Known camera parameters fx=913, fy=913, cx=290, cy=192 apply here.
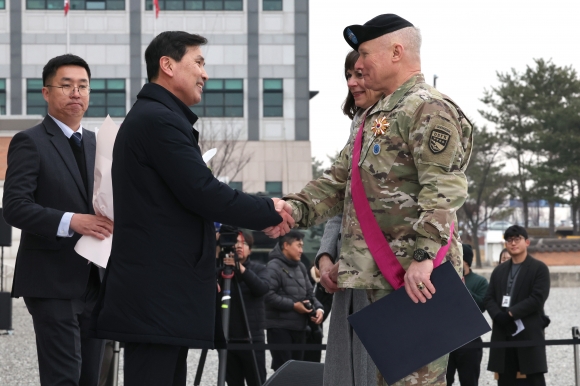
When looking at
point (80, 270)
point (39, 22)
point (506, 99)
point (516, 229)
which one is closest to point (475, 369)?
point (516, 229)

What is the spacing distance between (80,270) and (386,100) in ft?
6.21

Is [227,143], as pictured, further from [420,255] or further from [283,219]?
[420,255]

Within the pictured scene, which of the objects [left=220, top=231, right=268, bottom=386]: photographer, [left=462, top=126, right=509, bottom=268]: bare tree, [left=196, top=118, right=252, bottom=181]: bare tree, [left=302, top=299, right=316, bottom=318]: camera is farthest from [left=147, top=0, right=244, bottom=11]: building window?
[left=302, top=299, right=316, bottom=318]: camera

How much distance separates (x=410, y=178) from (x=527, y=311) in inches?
200

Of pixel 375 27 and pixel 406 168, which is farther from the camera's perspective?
pixel 375 27

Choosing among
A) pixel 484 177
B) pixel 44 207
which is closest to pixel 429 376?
pixel 44 207

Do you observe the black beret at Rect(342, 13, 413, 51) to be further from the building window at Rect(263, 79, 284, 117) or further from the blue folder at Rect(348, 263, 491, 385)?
the building window at Rect(263, 79, 284, 117)

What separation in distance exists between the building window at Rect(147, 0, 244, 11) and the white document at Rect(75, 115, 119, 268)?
37358 mm

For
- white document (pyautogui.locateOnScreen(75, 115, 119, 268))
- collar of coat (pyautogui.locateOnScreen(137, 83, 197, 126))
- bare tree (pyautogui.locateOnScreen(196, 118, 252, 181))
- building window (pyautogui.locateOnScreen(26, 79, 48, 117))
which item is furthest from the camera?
building window (pyautogui.locateOnScreen(26, 79, 48, 117))

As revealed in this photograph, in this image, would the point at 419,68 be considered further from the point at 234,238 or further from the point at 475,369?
the point at 475,369

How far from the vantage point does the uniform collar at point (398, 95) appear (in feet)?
13.1

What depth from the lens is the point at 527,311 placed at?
336 inches

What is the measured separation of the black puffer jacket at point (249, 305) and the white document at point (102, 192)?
3.36 metres

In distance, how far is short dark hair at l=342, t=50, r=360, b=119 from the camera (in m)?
5.26
